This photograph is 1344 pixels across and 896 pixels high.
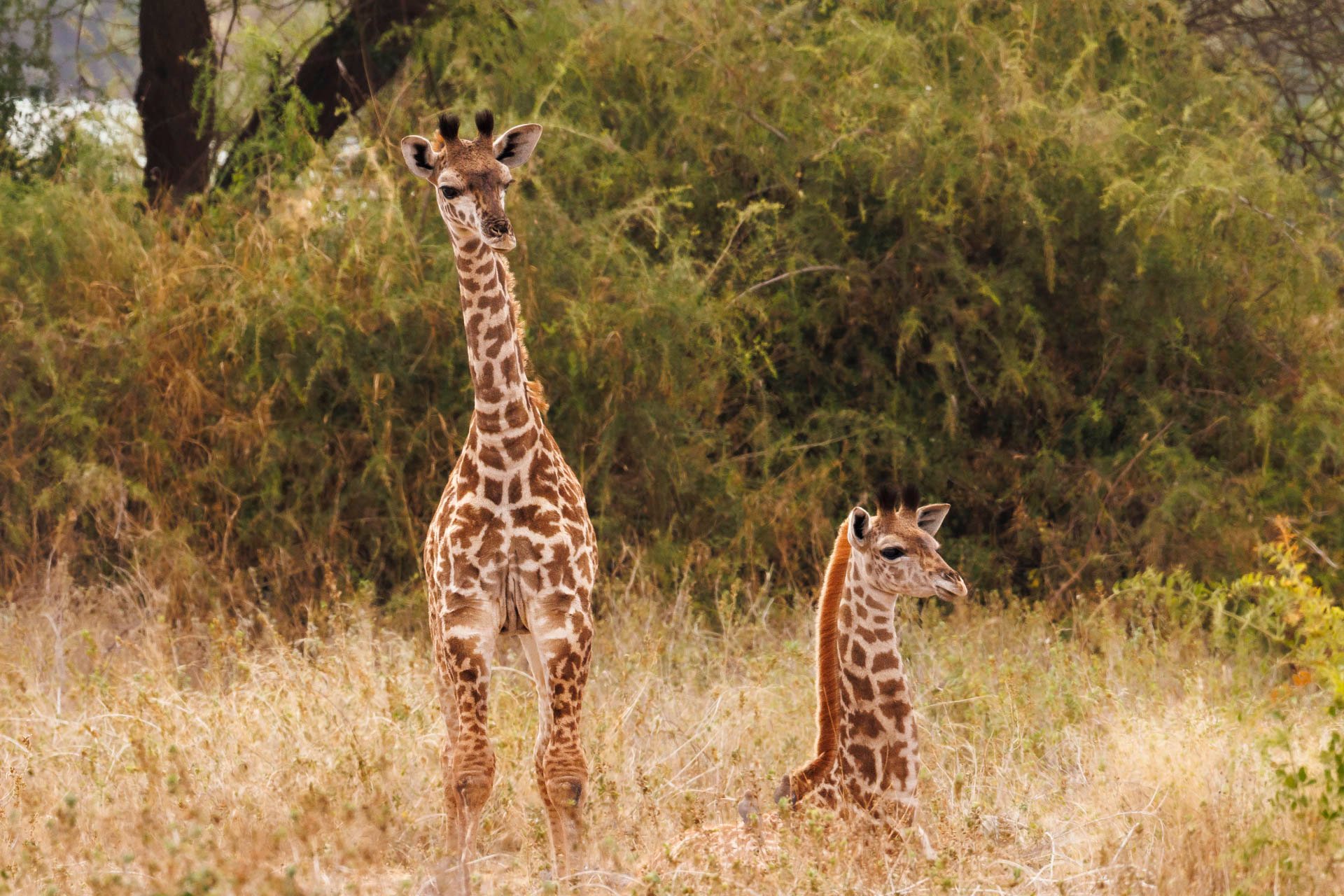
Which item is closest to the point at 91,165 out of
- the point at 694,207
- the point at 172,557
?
the point at 172,557

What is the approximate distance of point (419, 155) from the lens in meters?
4.88

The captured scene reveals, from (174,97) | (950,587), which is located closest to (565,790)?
(950,587)

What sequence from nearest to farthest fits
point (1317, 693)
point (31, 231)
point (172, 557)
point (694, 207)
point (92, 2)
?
point (1317, 693) → point (172, 557) → point (31, 231) → point (694, 207) → point (92, 2)

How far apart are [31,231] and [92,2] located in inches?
102

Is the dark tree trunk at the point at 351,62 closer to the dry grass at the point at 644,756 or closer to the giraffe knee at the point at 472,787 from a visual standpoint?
the dry grass at the point at 644,756

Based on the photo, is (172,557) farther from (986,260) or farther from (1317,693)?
(1317,693)

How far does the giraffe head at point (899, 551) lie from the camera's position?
4.60 m

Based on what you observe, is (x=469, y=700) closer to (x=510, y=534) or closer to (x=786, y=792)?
(x=510, y=534)

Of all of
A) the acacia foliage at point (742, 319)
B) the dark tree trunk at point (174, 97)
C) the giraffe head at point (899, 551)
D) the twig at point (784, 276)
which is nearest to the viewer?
the giraffe head at point (899, 551)

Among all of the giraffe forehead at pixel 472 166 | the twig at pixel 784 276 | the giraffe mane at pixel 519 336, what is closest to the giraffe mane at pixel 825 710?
the giraffe mane at pixel 519 336

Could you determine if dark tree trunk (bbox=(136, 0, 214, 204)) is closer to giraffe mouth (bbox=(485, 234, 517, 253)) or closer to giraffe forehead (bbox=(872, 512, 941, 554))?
giraffe mouth (bbox=(485, 234, 517, 253))

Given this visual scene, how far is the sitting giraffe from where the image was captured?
183 inches

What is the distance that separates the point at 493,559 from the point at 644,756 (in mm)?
1548

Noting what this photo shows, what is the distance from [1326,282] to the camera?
8.87 m
